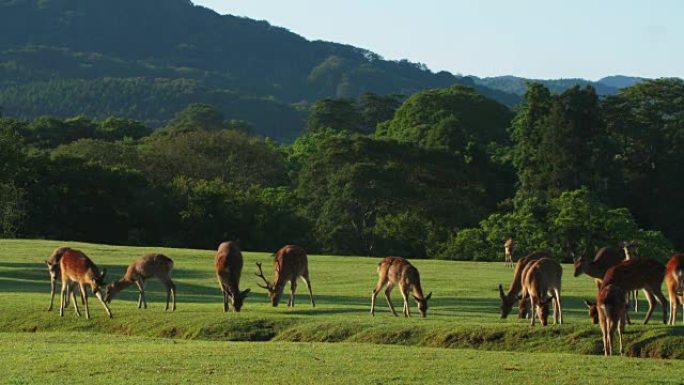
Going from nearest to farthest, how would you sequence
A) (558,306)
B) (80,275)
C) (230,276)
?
1. (558,306)
2. (80,275)
3. (230,276)

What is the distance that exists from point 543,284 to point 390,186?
45.1m

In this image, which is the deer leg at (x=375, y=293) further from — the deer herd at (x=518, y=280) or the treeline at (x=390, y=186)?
the treeline at (x=390, y=186)

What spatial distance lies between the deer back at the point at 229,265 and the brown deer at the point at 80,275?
2.58 metres

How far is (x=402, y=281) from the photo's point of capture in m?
23.5

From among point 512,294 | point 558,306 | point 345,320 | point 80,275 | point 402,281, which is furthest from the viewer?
point 402,281

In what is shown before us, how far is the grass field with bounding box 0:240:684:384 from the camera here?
16.2m

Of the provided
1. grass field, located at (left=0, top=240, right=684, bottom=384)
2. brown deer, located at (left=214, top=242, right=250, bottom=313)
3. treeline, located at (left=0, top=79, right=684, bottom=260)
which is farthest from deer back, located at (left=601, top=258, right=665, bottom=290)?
treeline, located at (left=0, top=79, right=684, bottom=260)

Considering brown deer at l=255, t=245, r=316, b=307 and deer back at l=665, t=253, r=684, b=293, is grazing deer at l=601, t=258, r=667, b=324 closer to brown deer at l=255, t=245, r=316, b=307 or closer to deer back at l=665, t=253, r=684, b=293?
deer back at l=665, t=253, r=684, b=293

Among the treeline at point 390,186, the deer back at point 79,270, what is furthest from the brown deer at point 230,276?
the treeline at point 390,186

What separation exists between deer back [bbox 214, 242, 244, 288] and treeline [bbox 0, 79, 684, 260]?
94.1ft

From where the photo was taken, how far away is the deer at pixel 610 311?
59.0 feet

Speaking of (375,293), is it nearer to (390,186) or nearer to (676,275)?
(676,275)

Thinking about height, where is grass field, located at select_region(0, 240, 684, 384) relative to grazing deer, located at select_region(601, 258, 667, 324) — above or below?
below

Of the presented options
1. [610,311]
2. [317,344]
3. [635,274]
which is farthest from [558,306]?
[317,344]
